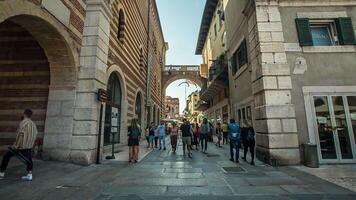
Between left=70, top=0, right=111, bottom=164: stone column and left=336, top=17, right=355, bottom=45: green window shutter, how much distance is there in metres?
9.46

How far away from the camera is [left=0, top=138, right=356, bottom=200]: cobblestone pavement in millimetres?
4191

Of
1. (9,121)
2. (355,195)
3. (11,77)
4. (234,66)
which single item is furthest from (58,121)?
(234,66)

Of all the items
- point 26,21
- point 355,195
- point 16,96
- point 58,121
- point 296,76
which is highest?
point 26,21

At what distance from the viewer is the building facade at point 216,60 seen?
16.0 m

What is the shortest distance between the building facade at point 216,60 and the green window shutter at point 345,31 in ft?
22.6

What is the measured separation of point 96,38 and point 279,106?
7.34 metres

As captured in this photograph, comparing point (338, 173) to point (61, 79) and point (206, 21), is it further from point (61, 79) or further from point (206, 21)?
point (206, 21)

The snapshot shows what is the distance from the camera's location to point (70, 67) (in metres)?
7.48

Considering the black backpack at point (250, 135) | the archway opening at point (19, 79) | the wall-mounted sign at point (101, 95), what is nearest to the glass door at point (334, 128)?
the black backpack at point (250, 135)

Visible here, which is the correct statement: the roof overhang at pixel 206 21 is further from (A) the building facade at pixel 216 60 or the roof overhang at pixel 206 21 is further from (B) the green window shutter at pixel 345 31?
(B) the green window shutter at pixel 345 31

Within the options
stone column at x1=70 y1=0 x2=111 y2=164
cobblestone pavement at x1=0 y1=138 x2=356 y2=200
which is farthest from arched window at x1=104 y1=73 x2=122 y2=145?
cobblestone pavement at x1=0 y1=138 x2=356 y2=200

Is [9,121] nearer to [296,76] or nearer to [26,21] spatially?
[26,21]

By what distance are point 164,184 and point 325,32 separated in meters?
8.78

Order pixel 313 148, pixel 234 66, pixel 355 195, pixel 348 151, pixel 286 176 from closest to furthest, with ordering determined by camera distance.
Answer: pixel 355 195 < pixel 286 176 < pixel 313 148 < pixel 348 151 < pixel 234 66
